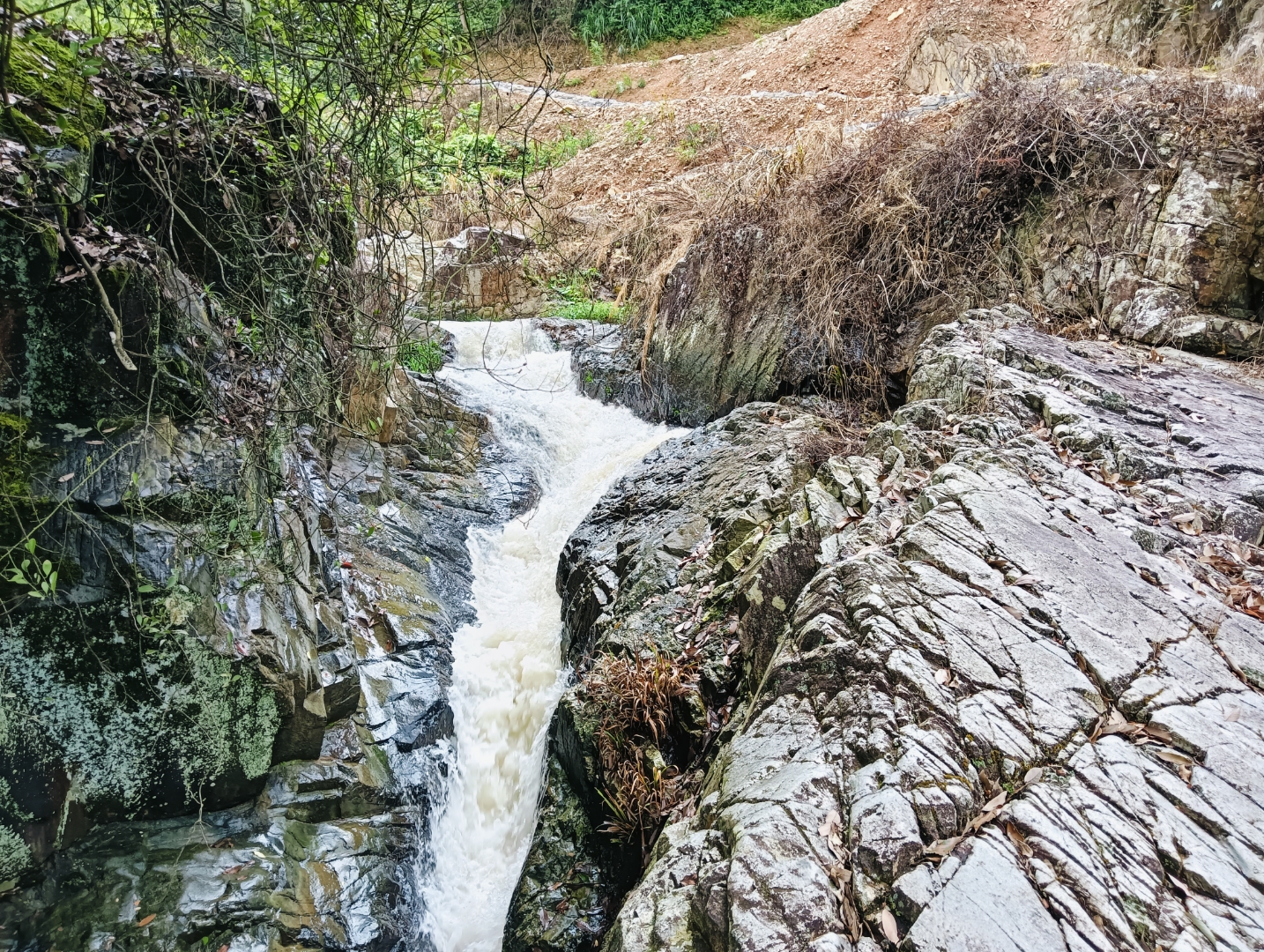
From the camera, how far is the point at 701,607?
432cm

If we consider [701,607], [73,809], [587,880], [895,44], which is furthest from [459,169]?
[895,44]

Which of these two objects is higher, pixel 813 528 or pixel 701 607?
pixel 813 528

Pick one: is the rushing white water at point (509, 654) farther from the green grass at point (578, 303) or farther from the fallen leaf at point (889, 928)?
the fallen leaf at point (889, 928)

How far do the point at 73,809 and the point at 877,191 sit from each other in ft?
24.7

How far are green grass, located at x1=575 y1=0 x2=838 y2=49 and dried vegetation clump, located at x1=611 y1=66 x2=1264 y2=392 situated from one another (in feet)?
55.9

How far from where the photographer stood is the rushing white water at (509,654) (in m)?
4.21

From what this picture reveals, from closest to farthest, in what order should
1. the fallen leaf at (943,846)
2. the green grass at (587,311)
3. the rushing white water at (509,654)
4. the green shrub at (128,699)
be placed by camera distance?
the fallen leaf at (943,846), the green shrub at (128,699), the rushing white water at (509,654), the green grass at (587,311)

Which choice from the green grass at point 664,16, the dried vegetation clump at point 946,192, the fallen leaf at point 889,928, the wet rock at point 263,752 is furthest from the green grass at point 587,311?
the green grass at point 664,16

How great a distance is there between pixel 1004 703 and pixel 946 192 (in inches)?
208

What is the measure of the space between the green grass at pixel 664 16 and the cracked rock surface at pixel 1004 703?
2156 centimetres

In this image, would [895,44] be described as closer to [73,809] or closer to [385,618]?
[385,618]

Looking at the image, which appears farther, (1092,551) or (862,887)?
(1092,551)

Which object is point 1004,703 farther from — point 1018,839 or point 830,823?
point 830,823

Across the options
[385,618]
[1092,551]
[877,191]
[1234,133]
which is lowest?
[385,618]
